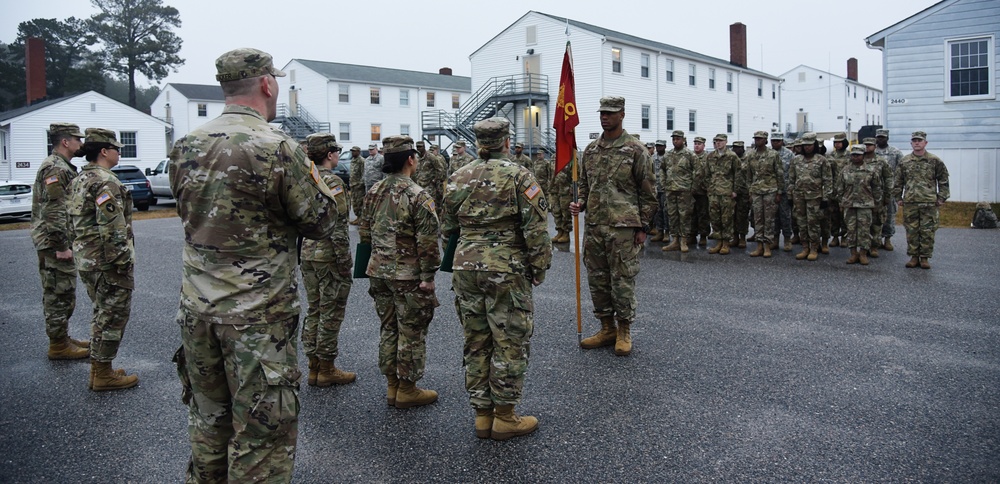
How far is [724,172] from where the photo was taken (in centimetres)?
1267

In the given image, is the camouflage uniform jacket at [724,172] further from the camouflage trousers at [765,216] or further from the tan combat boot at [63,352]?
the tan combat boot at [63,352]

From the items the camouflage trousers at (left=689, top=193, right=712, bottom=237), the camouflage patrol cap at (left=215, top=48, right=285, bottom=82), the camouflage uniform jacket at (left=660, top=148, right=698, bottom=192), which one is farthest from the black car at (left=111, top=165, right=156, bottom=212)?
the camouflage patrol cap at (left=215, top=48, right=285, bottom=82)

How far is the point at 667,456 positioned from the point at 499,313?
136 centimetres

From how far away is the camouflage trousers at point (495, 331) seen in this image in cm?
438

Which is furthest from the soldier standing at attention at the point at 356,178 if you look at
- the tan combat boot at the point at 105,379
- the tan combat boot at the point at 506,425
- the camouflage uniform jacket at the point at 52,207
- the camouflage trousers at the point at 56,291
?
the tan combat boot at the point at 506,425

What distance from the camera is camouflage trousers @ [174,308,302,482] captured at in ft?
9.41

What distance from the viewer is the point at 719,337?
21.8ft

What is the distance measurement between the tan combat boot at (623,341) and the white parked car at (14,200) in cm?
2078

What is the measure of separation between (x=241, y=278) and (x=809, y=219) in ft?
35.8

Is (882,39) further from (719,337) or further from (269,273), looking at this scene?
(269,273)

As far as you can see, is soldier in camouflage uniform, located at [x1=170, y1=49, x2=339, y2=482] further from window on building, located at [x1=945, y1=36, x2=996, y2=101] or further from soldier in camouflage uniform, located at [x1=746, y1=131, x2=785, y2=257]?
window on building, located at [x1=945, y1=36, x2=996, y2=101]

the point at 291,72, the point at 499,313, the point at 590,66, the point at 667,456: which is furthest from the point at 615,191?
the point at 291,72

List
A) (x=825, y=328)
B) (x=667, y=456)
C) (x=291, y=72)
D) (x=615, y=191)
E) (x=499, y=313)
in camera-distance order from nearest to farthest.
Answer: (x=667, y=456) → (x=499, y=313) → (x=615, y=191) → (x=825, y=328) → (x=291, y=72)

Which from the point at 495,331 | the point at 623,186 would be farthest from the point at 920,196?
the point at 495,331
